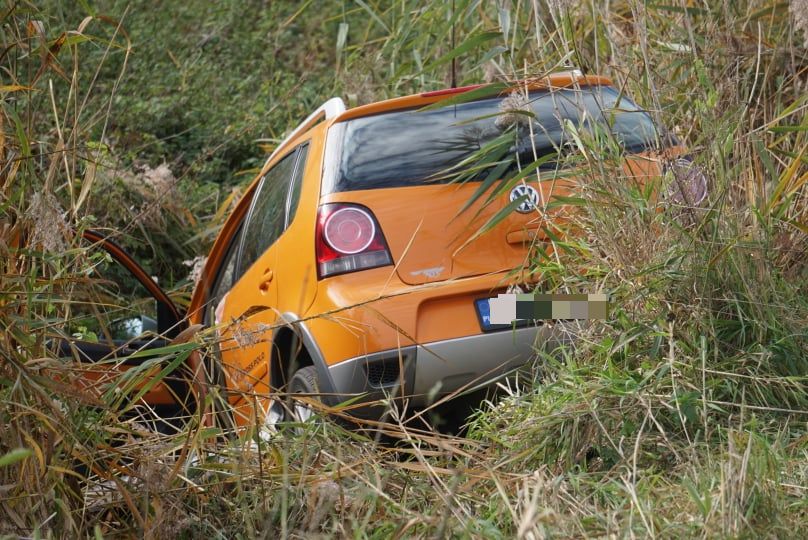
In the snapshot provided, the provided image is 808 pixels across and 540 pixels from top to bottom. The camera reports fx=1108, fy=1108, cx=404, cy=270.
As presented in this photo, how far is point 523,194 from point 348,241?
0.64 meters

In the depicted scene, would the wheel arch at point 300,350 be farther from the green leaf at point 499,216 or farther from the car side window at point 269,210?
the green leaf at point 499,216

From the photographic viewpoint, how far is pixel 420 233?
3.85 metres

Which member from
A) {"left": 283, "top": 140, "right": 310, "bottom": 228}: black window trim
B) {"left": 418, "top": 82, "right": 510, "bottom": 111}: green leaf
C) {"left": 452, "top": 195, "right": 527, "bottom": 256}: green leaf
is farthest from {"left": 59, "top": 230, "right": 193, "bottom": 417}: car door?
{"left": 418, "top": 82, "right": 510, "bottom": 111}: green leaf

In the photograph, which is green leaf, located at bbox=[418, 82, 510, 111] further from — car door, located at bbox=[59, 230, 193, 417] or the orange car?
car door, located at bbox=[59, 230, 193, 417]

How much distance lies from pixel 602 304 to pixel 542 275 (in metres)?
0.27

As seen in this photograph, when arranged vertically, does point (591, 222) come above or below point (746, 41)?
below

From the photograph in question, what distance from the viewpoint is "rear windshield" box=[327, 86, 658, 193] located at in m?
3.77

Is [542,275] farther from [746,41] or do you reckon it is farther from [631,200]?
[746,41]

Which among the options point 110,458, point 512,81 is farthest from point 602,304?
point 110,458

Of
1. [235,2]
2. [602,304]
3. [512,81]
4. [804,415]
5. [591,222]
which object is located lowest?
[804,415]

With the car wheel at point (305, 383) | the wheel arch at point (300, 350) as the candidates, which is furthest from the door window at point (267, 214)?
the car wheel at point (305, 383)

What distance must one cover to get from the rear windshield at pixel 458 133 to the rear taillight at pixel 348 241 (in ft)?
0.36

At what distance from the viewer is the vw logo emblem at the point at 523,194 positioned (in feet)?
12.5

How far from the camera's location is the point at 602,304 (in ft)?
11.2
